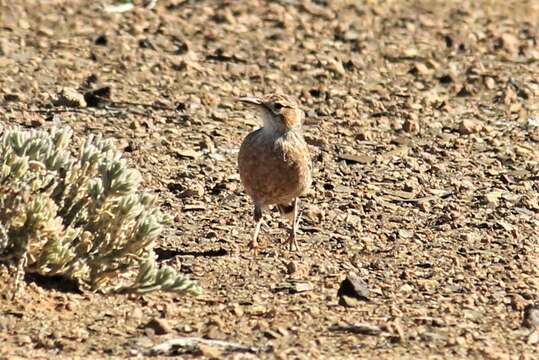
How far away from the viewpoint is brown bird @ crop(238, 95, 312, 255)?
10094 mm

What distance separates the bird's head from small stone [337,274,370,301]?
181 cm

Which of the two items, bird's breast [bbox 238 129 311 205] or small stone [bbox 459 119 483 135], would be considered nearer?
bird's breast [bbox 238 129 311 205]

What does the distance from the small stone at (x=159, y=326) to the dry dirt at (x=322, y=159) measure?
3cm

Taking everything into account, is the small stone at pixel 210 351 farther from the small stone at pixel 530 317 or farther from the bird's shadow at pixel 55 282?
the small stone at pixel 530 317

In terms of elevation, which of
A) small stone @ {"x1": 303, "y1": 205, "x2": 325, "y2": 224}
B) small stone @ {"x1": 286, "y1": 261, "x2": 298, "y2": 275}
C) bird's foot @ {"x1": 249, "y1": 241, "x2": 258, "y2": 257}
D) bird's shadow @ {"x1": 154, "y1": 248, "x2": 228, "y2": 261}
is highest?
small stone @ {"x1": 303, "y1": 205, "x2": 325, "y2": 224}

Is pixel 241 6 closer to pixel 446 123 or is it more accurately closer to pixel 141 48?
pixel 141 48

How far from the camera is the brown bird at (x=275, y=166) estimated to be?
33.1ft

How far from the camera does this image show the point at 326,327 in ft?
27.0

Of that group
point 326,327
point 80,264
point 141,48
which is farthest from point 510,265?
point 141,48

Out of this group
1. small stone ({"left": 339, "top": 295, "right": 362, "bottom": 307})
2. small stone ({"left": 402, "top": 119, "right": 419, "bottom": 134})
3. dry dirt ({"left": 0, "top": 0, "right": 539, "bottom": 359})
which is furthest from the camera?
small stone ({"left": 402, "top": 119, "right": 419, "bottom": 134})

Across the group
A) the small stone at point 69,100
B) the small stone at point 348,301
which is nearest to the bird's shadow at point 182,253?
the small stone at point 348,301

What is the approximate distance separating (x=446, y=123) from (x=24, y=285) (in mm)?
5785

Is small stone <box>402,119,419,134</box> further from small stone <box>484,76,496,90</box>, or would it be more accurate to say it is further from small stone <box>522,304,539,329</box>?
small stone <box>522,304,539,329</box>

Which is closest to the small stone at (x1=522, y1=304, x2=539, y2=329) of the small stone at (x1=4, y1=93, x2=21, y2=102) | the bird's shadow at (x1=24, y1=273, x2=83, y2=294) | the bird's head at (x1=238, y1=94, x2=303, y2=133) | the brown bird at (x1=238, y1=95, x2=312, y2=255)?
the brown bird at (x1=238, y1=95, x2=312, y2=255)
